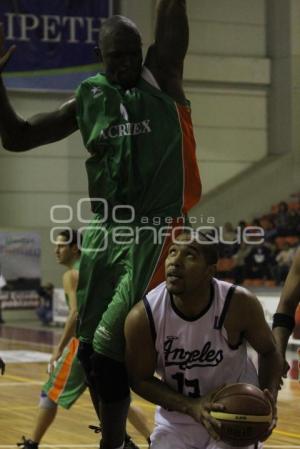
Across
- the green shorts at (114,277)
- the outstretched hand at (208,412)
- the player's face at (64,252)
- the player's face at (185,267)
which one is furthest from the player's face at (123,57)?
the player's face at (64,252)

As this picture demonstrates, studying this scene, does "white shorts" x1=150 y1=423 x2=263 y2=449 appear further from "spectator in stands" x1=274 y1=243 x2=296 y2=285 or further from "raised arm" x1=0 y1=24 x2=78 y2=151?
"spectator in stands" x1=274 y1=243 x2=296 y2=285

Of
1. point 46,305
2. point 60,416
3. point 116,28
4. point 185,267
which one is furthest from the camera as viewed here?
point 46,305

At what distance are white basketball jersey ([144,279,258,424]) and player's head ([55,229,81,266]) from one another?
385cm

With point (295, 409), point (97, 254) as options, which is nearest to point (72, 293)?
point (295, 409)

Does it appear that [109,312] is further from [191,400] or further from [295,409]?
[295,409]

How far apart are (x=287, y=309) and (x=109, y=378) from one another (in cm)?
83

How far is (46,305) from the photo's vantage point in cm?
2266

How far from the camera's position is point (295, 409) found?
9914mm

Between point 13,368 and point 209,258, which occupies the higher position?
point 209,258

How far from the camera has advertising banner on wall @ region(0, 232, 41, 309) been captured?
2305 cm

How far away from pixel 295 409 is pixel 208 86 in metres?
15.9

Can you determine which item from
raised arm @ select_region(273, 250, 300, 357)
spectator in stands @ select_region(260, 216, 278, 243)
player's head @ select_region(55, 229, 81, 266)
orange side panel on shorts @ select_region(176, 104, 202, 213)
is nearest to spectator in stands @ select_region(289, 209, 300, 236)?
spectator in stands @ select_region(260, 216, 278, 243)

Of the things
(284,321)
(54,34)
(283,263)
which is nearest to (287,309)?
(284,321)

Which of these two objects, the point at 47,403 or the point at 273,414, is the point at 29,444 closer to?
the point at 47,403
